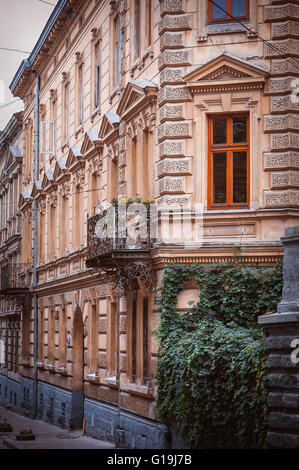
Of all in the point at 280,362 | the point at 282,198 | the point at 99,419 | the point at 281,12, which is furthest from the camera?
the point at 99,419

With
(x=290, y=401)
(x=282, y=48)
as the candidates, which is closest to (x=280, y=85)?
(x=282, y=48)

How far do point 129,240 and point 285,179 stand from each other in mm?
3901

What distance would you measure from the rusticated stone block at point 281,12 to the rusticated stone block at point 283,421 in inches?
354

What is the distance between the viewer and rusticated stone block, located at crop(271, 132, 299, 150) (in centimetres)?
2006

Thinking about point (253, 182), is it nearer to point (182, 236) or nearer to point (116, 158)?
point (182, 236)

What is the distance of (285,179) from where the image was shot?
790 inches

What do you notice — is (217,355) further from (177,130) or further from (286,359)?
(177,130)

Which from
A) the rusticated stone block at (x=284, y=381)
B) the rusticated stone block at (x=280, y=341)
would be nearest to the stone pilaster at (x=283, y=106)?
the rusticated stone block at (x=280, y=341)

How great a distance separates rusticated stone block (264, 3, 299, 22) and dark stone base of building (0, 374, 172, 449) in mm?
9248

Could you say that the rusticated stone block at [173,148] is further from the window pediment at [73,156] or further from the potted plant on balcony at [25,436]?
the potted plant on balcony at [25,436]

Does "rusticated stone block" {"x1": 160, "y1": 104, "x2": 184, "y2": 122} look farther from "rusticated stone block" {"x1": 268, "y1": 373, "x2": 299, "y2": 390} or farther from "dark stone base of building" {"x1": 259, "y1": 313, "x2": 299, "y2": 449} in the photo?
"rusticated stone block" {"x1": 268, "y1": 373, "x2": 299, "y2": 390}

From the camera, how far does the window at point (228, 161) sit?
67.7 feet

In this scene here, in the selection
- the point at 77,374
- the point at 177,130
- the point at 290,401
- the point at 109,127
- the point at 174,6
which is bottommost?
the point at 77,374

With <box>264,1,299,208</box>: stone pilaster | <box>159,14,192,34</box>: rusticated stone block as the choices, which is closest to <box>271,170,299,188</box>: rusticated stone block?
<box>264,1,299,208</box>: stone pilaster
